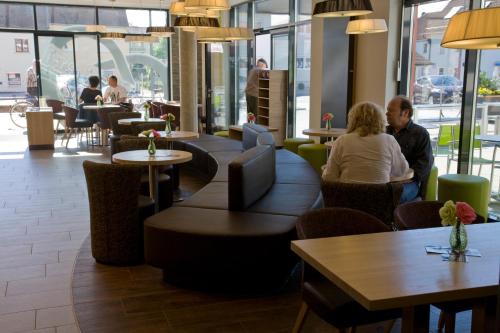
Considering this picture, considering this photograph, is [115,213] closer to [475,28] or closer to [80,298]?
[80,298]

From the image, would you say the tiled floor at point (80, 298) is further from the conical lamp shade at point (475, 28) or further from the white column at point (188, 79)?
the white column at point (188, 79)

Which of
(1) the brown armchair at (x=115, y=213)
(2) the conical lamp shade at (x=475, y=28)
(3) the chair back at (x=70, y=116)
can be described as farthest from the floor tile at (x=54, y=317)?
(3) the chair back at (x=70, y=116)

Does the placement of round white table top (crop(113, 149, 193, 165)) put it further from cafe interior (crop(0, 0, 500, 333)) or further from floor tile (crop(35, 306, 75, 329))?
floor tile (crop(35, 306, 75, 329))

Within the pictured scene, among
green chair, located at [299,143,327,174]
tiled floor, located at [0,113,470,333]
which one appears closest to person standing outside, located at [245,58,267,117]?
green chair, located at [299,143,327,174]

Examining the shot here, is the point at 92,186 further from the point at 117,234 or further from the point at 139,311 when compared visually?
the point at 139,311

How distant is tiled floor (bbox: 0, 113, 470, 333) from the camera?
351cm

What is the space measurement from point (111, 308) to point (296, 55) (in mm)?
7689

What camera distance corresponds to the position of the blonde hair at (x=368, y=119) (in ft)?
13.5

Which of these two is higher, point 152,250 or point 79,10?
point 79,10

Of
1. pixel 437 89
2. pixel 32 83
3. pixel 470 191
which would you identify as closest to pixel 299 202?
pixel 470 191

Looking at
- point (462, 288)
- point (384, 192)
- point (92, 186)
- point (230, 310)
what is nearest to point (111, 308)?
point (230, 310)

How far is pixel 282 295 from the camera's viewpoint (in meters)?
3.96

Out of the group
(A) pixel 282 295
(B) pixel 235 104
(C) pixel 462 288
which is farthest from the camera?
(B) pixel 235 104

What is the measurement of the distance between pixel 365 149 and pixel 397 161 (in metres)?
0.40
